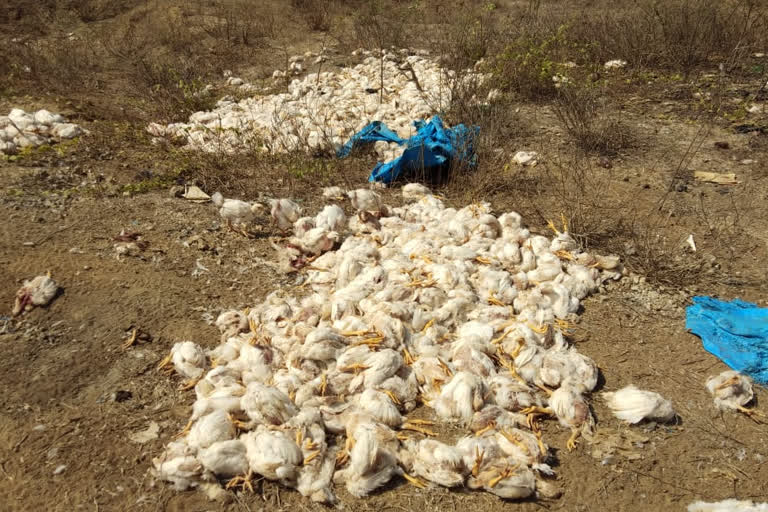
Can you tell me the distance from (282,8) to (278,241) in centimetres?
921

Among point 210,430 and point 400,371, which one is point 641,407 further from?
point 210,430

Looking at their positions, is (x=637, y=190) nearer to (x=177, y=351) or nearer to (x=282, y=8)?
(x=177, y=351)

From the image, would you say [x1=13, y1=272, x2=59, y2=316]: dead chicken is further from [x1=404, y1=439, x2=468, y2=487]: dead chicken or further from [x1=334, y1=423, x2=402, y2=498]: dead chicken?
[x1=404, y1=439, x2=468, y2=487]: dead chicken

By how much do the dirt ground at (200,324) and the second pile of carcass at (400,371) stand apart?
0.36 ft

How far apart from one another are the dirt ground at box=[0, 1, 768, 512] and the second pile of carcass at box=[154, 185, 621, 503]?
11 centimetres

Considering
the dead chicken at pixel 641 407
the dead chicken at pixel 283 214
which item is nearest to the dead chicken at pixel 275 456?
the dead chicken at pixel 641 407

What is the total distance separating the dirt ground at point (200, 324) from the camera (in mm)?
2152

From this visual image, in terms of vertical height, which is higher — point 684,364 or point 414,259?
point 414,259

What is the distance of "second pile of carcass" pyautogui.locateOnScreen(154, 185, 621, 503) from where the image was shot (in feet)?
7.02

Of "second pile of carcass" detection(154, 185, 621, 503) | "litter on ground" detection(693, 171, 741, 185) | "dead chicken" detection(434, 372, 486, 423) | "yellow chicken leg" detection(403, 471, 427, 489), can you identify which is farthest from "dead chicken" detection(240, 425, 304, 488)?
"litter on ground" detection(693, 171, 741, 185)

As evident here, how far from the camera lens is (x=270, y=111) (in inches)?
244

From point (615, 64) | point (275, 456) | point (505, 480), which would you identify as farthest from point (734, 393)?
point (615, 64)

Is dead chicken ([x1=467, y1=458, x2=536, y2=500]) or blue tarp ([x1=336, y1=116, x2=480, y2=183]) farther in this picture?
blue tarp ([x1=336, y1=116, x2=480, y2=183])

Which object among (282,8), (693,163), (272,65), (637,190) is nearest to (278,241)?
(637,190)
